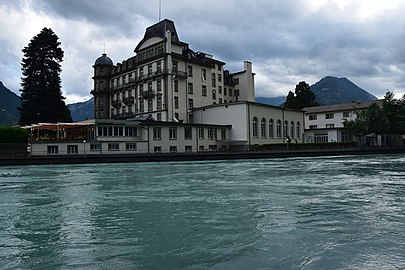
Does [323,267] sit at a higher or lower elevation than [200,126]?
lower

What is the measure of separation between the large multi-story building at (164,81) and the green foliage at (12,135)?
793 inches

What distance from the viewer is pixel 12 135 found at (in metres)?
35.4

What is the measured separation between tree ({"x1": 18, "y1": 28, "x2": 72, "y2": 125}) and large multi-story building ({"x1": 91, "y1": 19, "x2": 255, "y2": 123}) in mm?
10715

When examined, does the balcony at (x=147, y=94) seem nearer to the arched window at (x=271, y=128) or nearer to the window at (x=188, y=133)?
the window at (x=188, y=133)

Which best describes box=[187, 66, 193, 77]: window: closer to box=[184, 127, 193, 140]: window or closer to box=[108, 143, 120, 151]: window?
box=[184, 127, 193, 140]: window

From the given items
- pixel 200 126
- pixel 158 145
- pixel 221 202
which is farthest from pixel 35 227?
pixel 200 126

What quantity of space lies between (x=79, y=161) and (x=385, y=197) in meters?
26.4

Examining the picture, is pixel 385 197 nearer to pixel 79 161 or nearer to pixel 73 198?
pixel 73 198

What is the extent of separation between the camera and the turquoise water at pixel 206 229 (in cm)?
541

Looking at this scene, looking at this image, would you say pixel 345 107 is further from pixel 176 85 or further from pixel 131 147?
pixel 131 147

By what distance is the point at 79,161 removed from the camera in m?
31.4

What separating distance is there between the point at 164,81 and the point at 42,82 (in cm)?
1845

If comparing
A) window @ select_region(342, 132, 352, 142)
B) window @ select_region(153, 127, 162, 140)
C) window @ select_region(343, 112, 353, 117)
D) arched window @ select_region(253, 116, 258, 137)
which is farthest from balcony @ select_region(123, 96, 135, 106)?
window @ select_region(343, 112, 353, 117)

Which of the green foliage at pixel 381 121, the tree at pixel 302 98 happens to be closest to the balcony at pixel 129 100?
the green foliage at pixel 381 121
